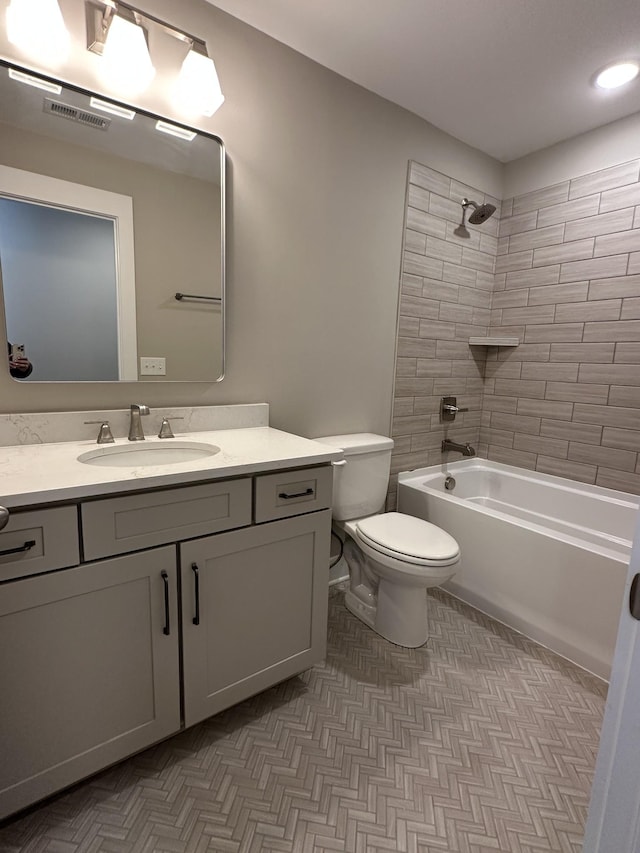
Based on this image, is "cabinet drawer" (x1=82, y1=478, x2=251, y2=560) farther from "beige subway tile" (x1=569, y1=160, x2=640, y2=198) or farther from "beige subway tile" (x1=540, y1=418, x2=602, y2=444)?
"beige subway tile" (x1=569, y1=160, x2=640, y2=198)

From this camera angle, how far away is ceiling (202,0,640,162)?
4.95 feet

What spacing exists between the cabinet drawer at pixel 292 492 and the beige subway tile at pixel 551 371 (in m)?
1.75

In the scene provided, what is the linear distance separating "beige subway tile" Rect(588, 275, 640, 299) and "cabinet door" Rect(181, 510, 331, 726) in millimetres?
1965

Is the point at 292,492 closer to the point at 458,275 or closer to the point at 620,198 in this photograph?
the point at 458,275

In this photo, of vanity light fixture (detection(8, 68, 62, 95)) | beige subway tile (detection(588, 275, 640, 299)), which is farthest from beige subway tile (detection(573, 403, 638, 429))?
vanity light fixture (detection(8, 68, 62, 95))

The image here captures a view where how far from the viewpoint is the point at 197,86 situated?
1449 mm

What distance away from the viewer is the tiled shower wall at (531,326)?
2197 mm

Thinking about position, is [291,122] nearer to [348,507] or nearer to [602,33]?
[602,33]

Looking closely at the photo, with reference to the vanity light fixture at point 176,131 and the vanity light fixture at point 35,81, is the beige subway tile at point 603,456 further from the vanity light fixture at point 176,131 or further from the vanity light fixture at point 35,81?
the vanity light fixture at point 35,81

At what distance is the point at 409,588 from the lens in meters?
1.78


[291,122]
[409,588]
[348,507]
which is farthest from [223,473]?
[291,122]

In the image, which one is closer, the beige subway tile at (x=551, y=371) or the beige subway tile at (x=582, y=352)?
the beige subway tile at (x=582, y=352)

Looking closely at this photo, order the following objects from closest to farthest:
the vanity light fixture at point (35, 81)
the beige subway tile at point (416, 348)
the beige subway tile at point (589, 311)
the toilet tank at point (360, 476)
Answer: the vanity light fixture at point (35, 81) < the toilet tank at point (360, 476) < the beige subway tile at point (589, 311) < the beige subway tile at point (416, 348)

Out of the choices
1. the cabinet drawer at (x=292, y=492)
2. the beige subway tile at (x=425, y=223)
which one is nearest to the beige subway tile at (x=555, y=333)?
the beige subway tile at (x=425, y=223)
